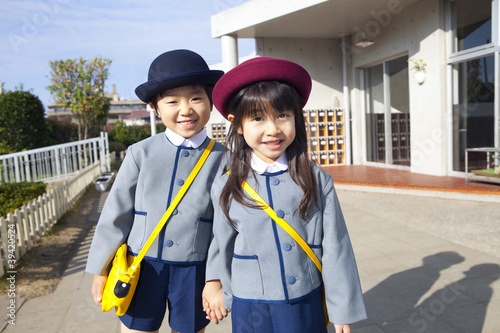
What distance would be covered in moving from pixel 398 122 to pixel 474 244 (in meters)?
5.94

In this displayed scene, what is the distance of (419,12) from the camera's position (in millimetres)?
8016

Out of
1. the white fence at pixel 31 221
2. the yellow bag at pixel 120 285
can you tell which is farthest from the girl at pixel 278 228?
the white fence at pixel 31 221

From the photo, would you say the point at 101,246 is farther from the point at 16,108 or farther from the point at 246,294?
the point at 16,108

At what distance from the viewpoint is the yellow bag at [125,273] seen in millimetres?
1543

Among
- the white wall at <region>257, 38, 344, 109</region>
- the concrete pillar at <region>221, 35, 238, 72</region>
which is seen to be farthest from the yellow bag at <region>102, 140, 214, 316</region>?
the white wall at <region>257, 38, 344, 109</region>

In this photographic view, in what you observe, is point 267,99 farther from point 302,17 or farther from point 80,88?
point 80,88

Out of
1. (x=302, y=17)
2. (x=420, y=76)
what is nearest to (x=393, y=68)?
(x=420, y=76)

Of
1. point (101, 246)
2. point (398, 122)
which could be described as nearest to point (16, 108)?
point (398, 122)

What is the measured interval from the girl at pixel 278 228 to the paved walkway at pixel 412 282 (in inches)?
51.5

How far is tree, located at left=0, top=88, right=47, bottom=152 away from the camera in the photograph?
1234 cm

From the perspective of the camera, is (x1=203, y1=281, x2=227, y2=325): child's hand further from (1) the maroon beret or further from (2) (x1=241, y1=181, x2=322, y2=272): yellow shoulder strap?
(1) the maroon beret

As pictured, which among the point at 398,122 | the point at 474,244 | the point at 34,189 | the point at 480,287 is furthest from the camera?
the point at 398,122

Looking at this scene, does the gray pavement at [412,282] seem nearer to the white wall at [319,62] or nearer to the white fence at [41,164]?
the white fence at [41,164]

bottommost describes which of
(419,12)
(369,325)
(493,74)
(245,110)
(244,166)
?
(369,325)
